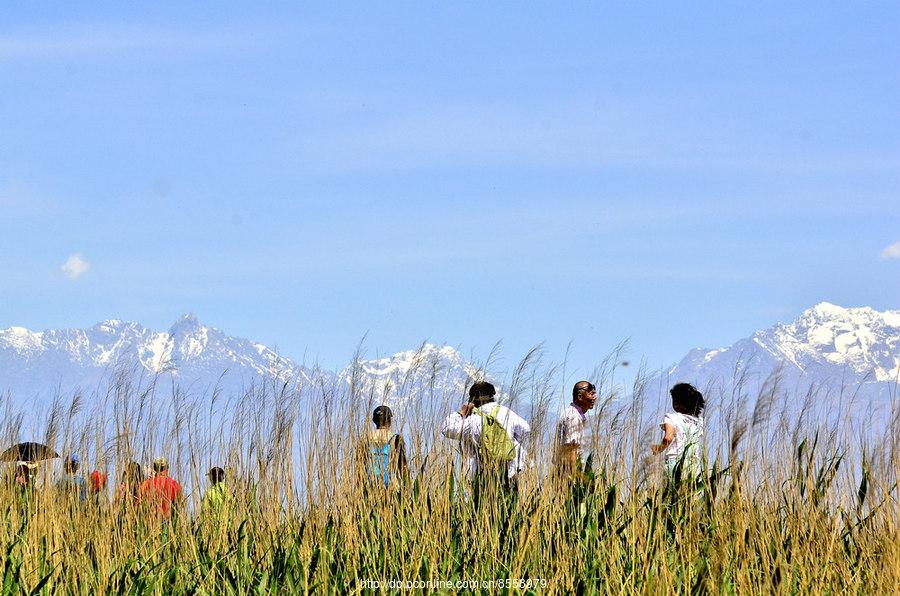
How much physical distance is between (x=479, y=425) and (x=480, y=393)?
8.8 inches

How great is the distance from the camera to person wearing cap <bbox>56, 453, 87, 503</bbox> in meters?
5.64

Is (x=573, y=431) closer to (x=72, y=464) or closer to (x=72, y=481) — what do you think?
(x=72, y=481)

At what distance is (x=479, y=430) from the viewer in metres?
5.45

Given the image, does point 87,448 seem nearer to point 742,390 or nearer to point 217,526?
point 217,526

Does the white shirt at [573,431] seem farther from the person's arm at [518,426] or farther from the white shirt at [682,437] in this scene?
the white shirt at [682,437]

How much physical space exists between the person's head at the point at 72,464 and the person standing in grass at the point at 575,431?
2.66 meters

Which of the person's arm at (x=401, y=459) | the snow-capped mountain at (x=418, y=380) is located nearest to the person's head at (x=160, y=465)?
the snow-capped mountain at (x=418, y=380)

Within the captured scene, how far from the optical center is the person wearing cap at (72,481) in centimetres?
564

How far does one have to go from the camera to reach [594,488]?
204 inches

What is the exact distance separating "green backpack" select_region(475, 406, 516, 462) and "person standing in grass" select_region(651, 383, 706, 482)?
68 centimetres

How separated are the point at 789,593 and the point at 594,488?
1104 millimetres

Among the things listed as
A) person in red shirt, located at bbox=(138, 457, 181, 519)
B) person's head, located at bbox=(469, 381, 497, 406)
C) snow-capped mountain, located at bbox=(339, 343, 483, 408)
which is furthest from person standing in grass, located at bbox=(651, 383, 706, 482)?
person in red shirt, located at bbox=(138, 457, 181, 519)

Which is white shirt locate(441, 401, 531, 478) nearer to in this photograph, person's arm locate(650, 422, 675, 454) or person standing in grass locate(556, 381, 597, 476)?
person standing in grass locate(556, 381, 597, 476)

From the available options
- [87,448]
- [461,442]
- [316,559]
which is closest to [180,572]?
[316,559]
